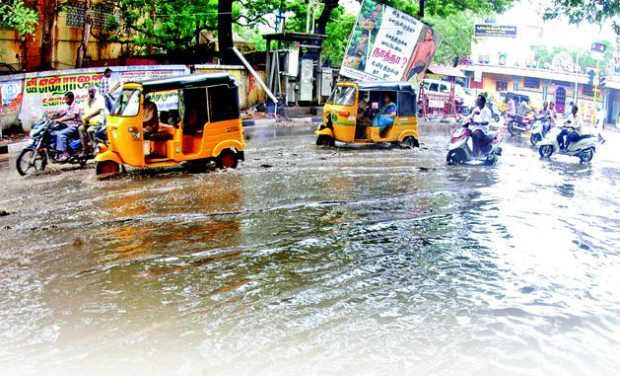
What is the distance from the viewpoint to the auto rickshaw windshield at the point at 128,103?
10898 millimetres

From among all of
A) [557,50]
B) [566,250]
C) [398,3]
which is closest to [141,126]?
[566,250]

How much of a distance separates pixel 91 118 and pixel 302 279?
7740 mm

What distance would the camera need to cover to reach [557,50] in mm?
66875

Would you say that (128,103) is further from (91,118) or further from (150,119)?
(91,118)

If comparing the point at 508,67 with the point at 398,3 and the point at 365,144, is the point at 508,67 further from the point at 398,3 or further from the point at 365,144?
the point at 365,144

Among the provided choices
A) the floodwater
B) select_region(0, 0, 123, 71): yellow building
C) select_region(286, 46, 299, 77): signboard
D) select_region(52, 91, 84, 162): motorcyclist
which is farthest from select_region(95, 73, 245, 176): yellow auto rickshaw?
select_region(286, 46, 299, 77): signboard

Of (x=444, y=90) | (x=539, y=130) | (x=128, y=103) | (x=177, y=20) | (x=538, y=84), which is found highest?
(x=177, y=20)

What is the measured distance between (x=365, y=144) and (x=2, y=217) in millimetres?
11383

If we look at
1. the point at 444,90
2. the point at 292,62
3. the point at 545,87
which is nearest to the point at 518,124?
the point at 292,62

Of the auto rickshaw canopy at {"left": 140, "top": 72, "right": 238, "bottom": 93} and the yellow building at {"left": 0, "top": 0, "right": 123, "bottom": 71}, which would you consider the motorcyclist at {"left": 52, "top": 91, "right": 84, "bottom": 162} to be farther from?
the yellow building at {"left": 0, "top": 0, "right": 123, "bottom": 71}

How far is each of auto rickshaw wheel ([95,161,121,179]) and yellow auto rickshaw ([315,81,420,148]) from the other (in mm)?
6726

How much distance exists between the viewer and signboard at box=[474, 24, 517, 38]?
43.9 m

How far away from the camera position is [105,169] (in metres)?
11.1

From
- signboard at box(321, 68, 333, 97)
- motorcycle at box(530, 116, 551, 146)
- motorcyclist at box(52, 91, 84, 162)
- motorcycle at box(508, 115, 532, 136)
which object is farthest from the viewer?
signboard at box(321, 68, 333, 97)
